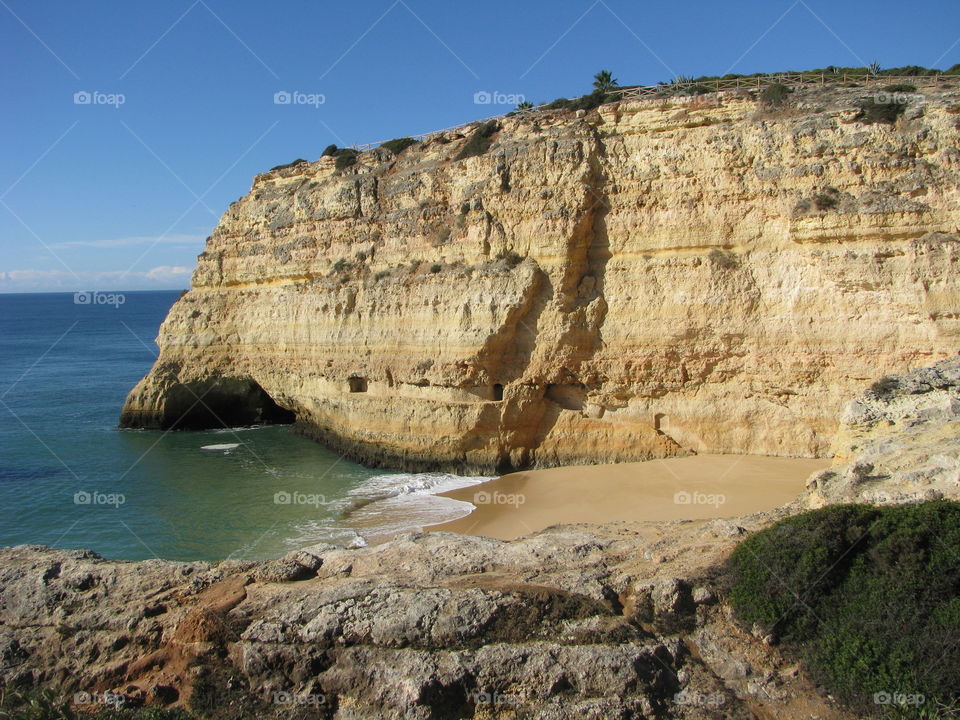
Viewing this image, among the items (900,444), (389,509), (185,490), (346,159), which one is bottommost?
(185,490)

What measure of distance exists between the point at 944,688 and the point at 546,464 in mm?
13790

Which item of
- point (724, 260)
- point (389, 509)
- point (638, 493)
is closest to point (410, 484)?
point (389, 509)

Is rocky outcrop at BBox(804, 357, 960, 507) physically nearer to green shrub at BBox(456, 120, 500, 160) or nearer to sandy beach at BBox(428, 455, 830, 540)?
sandy beach at BBox(428, 455, 830, 540)

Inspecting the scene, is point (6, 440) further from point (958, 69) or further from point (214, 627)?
point (958, 69)

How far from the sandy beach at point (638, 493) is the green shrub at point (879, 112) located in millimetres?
8204

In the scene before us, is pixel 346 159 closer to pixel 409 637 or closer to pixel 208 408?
pixel 208 408

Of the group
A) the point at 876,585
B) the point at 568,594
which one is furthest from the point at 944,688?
the point at 568,594

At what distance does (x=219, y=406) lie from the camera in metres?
29.4

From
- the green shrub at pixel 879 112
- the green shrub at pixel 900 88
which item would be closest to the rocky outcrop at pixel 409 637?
the green shrub at pixel 879 112

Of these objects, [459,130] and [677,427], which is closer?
[677,427]

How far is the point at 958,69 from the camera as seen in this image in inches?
827

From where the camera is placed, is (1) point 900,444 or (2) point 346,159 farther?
(2) point 346,159

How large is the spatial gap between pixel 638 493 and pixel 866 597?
380 inches

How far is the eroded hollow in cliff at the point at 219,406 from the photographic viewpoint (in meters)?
28.8
